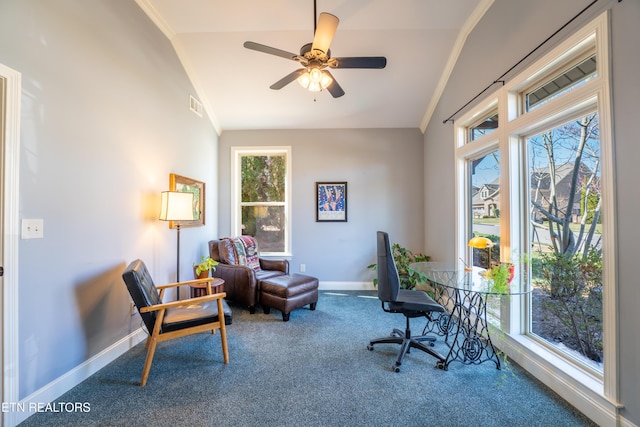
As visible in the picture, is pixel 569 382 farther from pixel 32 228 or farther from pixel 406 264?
pixel 32 228

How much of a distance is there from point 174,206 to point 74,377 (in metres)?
1.46

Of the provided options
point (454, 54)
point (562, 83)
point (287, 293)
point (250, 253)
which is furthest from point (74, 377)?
point (454, 54)

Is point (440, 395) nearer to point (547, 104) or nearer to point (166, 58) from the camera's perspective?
point (547, 104)

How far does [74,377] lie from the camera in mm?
1835

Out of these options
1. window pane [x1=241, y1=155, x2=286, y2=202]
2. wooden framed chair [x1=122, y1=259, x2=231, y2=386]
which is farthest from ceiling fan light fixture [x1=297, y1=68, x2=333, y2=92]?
window pane [x1=241, y1=155, x2=286, y2=202]

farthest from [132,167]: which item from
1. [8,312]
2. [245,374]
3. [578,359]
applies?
[578,359]

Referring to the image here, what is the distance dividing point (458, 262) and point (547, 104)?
1791 mm

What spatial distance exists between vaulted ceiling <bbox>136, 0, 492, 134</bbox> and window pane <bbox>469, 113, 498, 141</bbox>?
2.77 ft

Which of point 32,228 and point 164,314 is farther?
point 164,314

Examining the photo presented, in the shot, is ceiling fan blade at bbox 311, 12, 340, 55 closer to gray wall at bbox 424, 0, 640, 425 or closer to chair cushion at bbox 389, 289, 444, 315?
gray wall at bbox 424, 0, 640, 425

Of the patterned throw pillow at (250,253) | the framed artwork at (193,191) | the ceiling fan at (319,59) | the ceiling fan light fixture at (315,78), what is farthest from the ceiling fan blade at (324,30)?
the patterned throw pillow at (250,253)

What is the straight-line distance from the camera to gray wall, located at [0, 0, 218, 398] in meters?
1.58

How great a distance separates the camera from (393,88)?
11.7ft

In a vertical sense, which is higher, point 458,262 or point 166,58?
point 166,58
